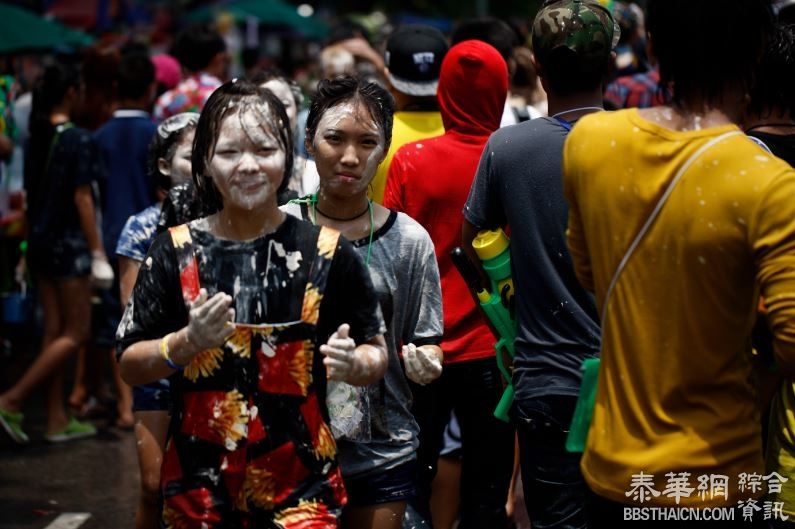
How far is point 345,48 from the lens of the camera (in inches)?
388

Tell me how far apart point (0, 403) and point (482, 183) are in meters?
4.64

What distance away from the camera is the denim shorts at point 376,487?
3.66 m

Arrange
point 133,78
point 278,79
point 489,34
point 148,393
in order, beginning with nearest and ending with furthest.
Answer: point 148,393
point 278,79
point 489,34
point 133,78

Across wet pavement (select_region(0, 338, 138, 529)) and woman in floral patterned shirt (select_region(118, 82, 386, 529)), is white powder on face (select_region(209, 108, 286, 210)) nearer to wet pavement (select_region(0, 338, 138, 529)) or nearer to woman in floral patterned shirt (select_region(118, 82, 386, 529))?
woman in floral patterned shirt (select_region(118, 82, 386, 529))

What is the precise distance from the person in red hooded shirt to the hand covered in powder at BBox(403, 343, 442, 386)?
3.34 ft

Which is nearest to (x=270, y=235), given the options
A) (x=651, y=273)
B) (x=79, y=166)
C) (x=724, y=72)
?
(x=651, y=273)

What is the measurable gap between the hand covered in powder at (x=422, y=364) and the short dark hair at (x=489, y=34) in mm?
3977

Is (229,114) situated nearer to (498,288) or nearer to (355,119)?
(355,119)

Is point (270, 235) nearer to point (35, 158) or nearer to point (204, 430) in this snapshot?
point (204, 430)

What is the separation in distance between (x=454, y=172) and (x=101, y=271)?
317cm

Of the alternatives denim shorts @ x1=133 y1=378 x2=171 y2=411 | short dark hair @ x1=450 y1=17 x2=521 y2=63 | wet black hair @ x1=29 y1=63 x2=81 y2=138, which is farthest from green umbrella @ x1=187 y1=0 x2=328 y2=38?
denim shorts @ x1=133 y1=378 x2=171 y2=411

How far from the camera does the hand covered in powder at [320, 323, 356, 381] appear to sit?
114 inches

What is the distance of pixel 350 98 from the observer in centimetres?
398

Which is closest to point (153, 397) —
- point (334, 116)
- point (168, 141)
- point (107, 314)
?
point (168, 141)
